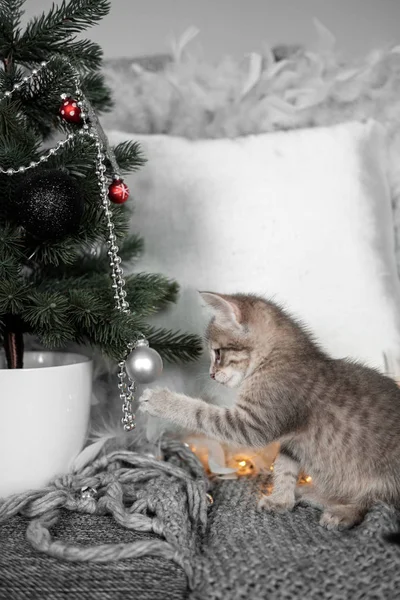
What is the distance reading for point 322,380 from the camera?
3.11 ft

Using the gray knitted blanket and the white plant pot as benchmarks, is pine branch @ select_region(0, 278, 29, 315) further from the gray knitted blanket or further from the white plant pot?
the gray knitted blanket

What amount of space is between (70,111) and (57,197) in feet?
0.61

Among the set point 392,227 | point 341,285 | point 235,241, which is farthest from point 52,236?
point 392,227

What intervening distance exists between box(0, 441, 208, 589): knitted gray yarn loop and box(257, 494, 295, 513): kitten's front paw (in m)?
0.10

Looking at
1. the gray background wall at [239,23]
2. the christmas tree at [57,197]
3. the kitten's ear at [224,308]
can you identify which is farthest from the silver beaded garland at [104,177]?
the gray background wall at [239,23]

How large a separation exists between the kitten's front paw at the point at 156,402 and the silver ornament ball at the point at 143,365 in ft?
0.30

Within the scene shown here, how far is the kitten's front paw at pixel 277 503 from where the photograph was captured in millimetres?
934

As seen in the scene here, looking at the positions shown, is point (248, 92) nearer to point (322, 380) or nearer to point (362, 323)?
point (362, 323)

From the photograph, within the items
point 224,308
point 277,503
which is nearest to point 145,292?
point 224,308

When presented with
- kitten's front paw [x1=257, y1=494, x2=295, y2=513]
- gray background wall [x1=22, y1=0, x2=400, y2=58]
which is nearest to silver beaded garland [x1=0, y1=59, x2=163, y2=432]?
kitten's front paw [x1=257, y1=494, x2=295, y2=513]

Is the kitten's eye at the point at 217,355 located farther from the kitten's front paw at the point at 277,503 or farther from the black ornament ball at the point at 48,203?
the black ornament ball at the point at 48,203

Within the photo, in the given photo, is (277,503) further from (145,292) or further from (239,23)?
(239,23)

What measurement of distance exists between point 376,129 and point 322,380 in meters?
0.59

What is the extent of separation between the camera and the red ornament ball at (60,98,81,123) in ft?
3.12
